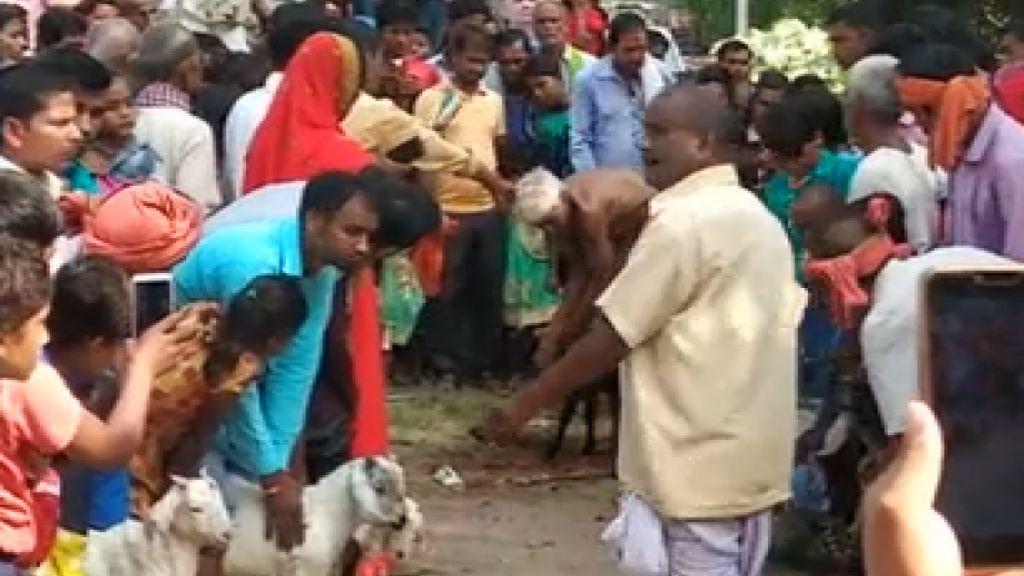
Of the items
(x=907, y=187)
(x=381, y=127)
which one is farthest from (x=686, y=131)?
(x=381, y=127)

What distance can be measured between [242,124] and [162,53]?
649mm

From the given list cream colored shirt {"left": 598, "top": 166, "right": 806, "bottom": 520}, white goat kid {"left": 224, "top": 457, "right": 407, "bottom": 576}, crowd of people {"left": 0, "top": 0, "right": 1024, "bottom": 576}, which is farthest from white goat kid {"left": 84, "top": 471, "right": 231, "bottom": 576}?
cream colored shirt {"left": 598, "top": 166, "right": 806, "bottom": 520}

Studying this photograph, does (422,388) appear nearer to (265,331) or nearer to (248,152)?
(248,152)

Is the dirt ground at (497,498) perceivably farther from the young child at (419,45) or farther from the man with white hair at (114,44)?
the man with white hair at (114,44)

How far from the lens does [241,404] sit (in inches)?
215

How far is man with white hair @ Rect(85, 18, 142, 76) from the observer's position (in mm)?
8317

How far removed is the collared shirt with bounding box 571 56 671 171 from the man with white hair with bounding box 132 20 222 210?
269 cm

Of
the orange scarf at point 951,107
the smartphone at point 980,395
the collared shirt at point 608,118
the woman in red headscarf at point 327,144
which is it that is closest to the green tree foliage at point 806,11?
the collared shirt at point 608,118

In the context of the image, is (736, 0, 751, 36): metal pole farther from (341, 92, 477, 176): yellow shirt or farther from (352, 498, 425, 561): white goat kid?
(352, 498, 425, 561): white goat kid

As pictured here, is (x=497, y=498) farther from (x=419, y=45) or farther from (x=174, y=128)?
(x=419, y=45)

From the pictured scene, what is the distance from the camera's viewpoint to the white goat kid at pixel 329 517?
572 centimetres

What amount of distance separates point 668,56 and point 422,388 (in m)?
3.51

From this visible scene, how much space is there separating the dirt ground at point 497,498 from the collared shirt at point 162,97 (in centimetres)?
172

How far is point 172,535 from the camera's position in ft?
17.0
